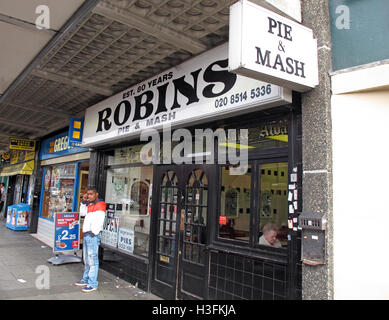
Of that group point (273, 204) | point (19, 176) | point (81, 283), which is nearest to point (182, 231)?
point (273, 204)

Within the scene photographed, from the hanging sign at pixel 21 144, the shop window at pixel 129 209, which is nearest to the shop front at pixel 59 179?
the hanging sign at pixel 21 144

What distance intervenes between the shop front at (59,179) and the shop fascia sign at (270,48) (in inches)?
288

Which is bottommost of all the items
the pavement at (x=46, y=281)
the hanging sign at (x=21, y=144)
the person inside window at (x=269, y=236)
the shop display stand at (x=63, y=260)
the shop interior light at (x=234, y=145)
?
the pavement at (x=46, y=281)

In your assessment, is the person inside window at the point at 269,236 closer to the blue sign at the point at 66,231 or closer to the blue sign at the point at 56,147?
the blue sign at the point at 66,231

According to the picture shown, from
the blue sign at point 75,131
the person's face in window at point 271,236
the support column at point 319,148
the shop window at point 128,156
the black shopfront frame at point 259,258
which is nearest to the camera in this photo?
the support column at point 319,148

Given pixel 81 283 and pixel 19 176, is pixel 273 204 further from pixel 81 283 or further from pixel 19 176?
pixel 19 176

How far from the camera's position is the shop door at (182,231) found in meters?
5.00

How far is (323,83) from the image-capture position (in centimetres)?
351

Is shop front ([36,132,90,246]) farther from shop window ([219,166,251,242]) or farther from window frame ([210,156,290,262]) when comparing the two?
window frame ([210,156,290,262])

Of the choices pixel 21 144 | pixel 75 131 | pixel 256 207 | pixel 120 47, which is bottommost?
pixel 256 207

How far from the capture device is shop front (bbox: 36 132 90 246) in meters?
10.5

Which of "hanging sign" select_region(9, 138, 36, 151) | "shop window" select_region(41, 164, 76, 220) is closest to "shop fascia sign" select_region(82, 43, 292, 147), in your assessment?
"shop window" select_region(41, 164, 76, 220)

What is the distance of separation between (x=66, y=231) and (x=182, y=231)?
3.94 meters

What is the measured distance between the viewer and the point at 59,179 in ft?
38.7
